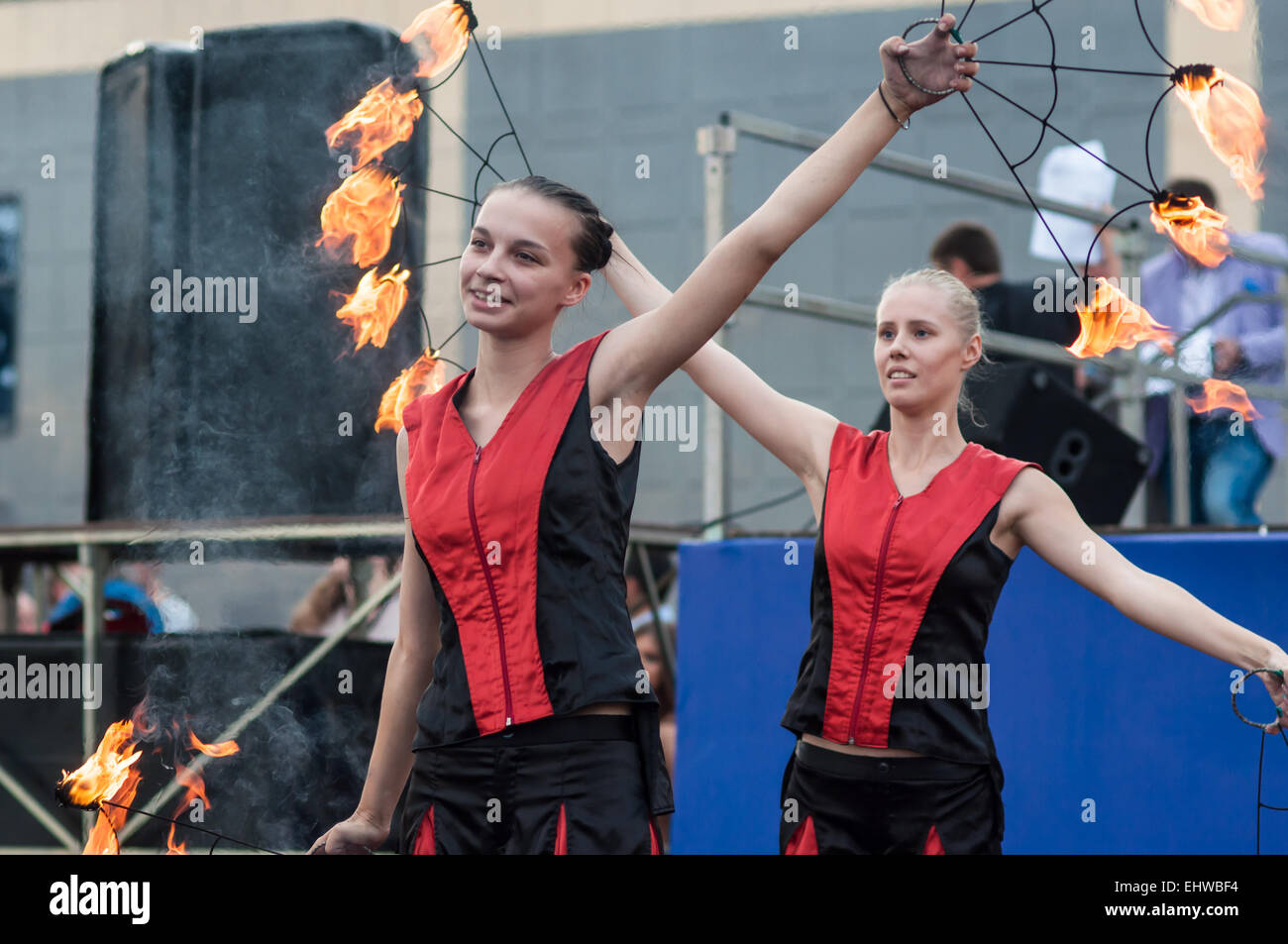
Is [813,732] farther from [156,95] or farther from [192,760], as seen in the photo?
[156,95]

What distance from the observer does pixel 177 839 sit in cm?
371

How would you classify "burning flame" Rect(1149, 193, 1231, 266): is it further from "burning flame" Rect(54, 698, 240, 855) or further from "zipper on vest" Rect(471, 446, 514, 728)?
"burning flame" Rect(54, 698, 240, 855)

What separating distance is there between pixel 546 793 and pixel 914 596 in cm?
76

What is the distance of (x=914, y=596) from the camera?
2.38m

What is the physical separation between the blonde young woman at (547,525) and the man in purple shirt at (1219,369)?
115 inches

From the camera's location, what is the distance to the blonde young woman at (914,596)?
231 cm

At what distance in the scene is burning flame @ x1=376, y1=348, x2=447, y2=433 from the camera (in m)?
3.32

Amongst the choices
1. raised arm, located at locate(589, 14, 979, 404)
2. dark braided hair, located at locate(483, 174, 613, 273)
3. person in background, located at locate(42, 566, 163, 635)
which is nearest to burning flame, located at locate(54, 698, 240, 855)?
person in background, located at locate(42, 566, 163, 635)

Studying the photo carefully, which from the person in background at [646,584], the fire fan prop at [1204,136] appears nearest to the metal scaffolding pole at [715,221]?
the person in background at [646,584]

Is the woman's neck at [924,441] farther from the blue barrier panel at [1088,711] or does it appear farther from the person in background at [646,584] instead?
the person in background at [646,584]

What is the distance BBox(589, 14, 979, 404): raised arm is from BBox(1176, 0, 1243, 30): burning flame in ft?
3.23

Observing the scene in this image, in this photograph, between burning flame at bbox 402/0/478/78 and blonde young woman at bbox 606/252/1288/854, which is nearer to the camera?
blonde young woman at bbox 606/252/1288/854

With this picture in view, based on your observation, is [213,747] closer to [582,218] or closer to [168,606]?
[168,606]
